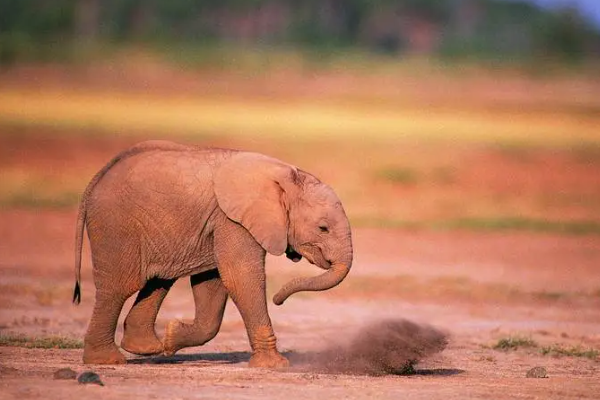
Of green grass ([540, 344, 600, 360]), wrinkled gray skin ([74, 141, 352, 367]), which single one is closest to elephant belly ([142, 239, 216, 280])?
wrinkled gray skin ([74, 141, 352, 367])

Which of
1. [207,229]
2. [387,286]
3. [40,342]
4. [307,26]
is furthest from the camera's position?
[307,26]

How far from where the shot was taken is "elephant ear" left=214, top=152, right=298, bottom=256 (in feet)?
35.1

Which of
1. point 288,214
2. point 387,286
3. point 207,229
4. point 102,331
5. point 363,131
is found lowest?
point 102,331

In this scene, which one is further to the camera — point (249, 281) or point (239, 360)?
point (239, 360)

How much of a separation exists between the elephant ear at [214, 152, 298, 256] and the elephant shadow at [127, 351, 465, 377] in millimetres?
1003

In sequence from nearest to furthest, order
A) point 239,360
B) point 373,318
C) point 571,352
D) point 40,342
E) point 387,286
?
1. point 239,360
2. point 40,342
3. point 571,352
4. point 373,318
5. point 387,286

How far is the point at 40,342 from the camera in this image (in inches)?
475

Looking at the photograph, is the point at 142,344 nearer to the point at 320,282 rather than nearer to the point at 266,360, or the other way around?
the point at 266,360

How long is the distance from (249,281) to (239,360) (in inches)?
53.1

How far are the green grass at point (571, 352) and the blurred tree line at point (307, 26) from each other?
34792 mm

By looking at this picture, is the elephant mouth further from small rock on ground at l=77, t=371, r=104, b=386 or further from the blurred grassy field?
the blurred grassy field

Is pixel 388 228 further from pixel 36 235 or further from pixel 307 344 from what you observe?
pixel 307 344

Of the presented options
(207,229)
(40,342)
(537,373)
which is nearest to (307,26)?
(40,342)

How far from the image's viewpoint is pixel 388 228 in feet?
75.6
